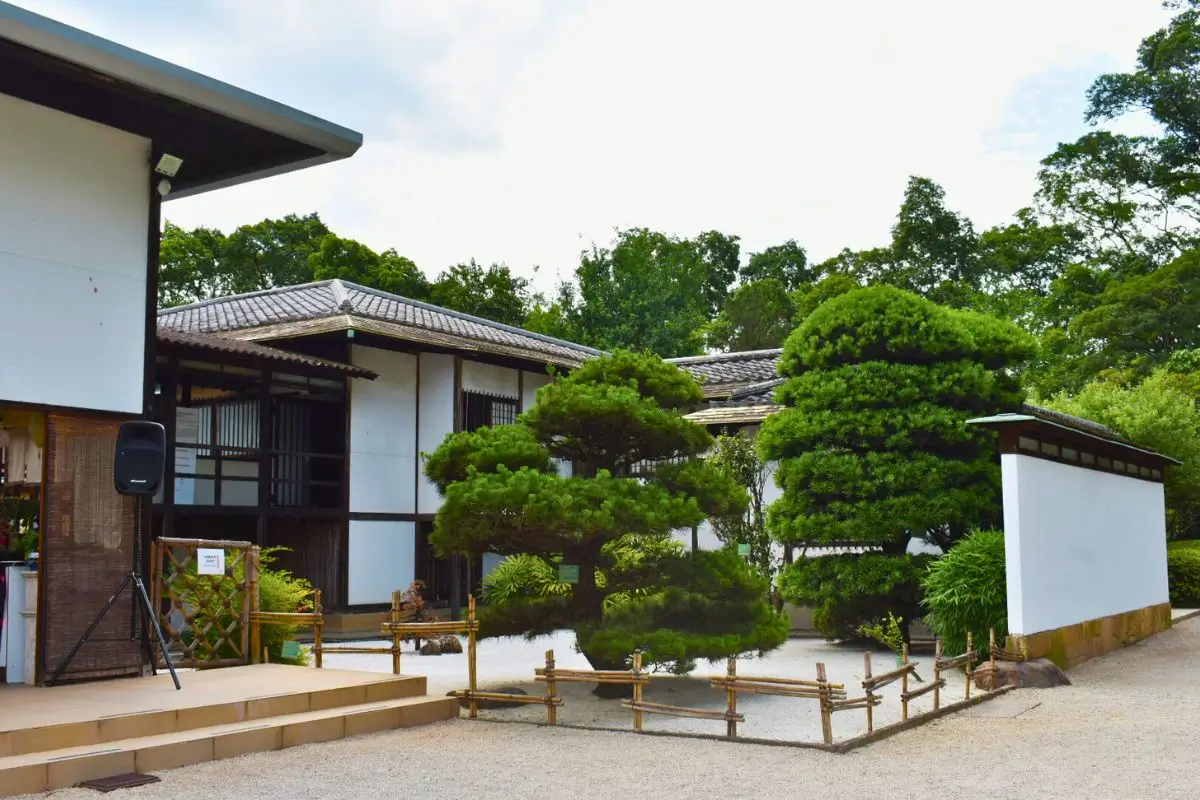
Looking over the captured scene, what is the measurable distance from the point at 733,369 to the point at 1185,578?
8.15 meters

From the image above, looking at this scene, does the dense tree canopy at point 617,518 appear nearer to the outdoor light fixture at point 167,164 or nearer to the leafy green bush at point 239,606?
the leafy green bush at point 239,606

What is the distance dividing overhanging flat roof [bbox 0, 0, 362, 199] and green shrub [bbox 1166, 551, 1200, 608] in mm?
14980

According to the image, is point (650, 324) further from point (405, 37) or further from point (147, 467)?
point (147, 467)

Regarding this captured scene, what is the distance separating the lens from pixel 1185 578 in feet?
58.6

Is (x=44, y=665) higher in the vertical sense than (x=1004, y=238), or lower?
lower

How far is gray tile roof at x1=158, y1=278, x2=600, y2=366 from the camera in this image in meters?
17.0

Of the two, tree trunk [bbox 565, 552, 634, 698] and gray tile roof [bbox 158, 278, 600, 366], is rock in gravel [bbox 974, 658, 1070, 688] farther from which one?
gray tile roof [bbox 158, 278, 600, 366]

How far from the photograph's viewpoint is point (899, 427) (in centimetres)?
1254

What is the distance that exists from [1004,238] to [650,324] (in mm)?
11381

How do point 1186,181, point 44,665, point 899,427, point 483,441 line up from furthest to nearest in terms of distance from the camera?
1. point 1186,181
2. point 899,427
3. point 483,441
4. point 44,665

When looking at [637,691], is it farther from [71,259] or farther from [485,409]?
[485,409]

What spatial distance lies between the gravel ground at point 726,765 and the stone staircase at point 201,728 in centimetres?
15

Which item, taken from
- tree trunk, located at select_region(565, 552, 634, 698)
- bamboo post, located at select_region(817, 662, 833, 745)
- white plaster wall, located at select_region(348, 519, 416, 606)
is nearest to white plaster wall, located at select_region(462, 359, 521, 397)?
white plaster wall, located at select_region(348, 519, 416, 606)

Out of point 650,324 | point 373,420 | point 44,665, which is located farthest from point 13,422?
point 650,324
